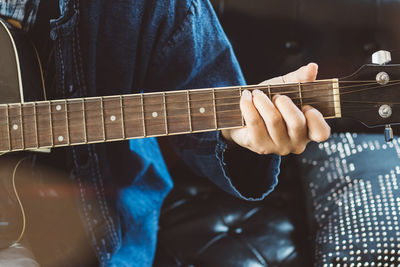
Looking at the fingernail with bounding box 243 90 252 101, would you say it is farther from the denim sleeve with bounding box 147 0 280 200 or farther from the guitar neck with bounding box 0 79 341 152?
the denim sleeve with bounding box 147 0 280 200

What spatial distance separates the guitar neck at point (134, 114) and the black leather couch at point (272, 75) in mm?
312

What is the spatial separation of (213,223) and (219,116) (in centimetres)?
35

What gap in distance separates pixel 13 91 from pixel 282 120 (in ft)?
1.18

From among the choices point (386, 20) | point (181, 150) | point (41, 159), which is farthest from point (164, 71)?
point (386, 20)

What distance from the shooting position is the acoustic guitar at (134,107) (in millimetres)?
407

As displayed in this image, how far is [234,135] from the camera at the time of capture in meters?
0.49

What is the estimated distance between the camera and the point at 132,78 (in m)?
0.61

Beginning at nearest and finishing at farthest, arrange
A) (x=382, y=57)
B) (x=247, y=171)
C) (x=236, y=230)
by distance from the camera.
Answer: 1. (x=382, y=57)
2. (x=247, y=171)
3. (x=236, y=230)

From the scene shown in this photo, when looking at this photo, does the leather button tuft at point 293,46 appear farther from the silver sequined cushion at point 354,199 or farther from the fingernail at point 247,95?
the fingernail at point 247,95

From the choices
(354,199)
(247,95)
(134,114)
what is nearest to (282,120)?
(247,95)

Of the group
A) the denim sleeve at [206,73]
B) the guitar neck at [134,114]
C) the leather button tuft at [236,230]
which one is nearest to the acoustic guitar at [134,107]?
the guitar neck at [134,114]

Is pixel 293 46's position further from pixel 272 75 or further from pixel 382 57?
pixel 382 57

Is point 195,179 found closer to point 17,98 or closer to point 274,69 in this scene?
point 274,69

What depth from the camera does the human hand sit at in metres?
0.40
